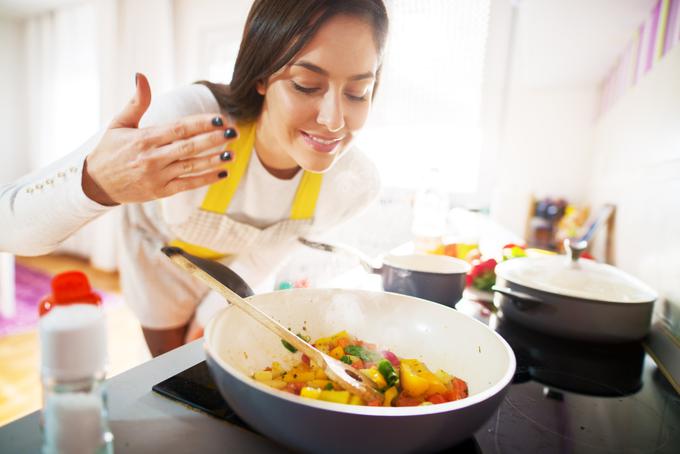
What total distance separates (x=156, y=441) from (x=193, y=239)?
684mm

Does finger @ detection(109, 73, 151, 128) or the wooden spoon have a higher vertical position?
finger @ detection(109, 73, 151, 128)

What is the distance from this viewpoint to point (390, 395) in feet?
1.34

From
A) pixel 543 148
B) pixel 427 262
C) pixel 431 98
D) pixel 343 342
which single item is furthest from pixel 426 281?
pixel 543 148

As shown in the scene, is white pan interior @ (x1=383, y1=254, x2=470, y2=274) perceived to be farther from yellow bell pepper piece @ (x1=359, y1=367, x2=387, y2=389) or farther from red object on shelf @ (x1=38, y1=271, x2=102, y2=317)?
red object on shelf @ (x1=38, y1=271, x2=102, y2=317)

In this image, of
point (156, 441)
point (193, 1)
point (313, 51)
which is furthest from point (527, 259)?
point (193, 1)

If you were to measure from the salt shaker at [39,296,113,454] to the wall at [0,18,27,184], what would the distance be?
3.89 meters

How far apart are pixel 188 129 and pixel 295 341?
0.98ft

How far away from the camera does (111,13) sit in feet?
8.41

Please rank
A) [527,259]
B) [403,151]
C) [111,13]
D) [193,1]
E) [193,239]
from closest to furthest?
[527,259]
[193,239]
[403,151]
[193,1]
[111,13]

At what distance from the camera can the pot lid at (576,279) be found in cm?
61

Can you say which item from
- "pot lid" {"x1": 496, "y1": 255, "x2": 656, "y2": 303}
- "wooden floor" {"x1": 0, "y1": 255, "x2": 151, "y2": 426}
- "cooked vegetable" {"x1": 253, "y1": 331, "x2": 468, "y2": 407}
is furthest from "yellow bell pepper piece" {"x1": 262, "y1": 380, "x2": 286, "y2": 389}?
"wooden floor" {"x1": 0, "y1": 255, "x2": 151, "y2": 426}

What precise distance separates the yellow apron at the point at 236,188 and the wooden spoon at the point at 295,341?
409 mm

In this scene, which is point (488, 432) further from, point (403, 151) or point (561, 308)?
point (403, 151)

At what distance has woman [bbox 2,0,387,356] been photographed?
0.66 metres
